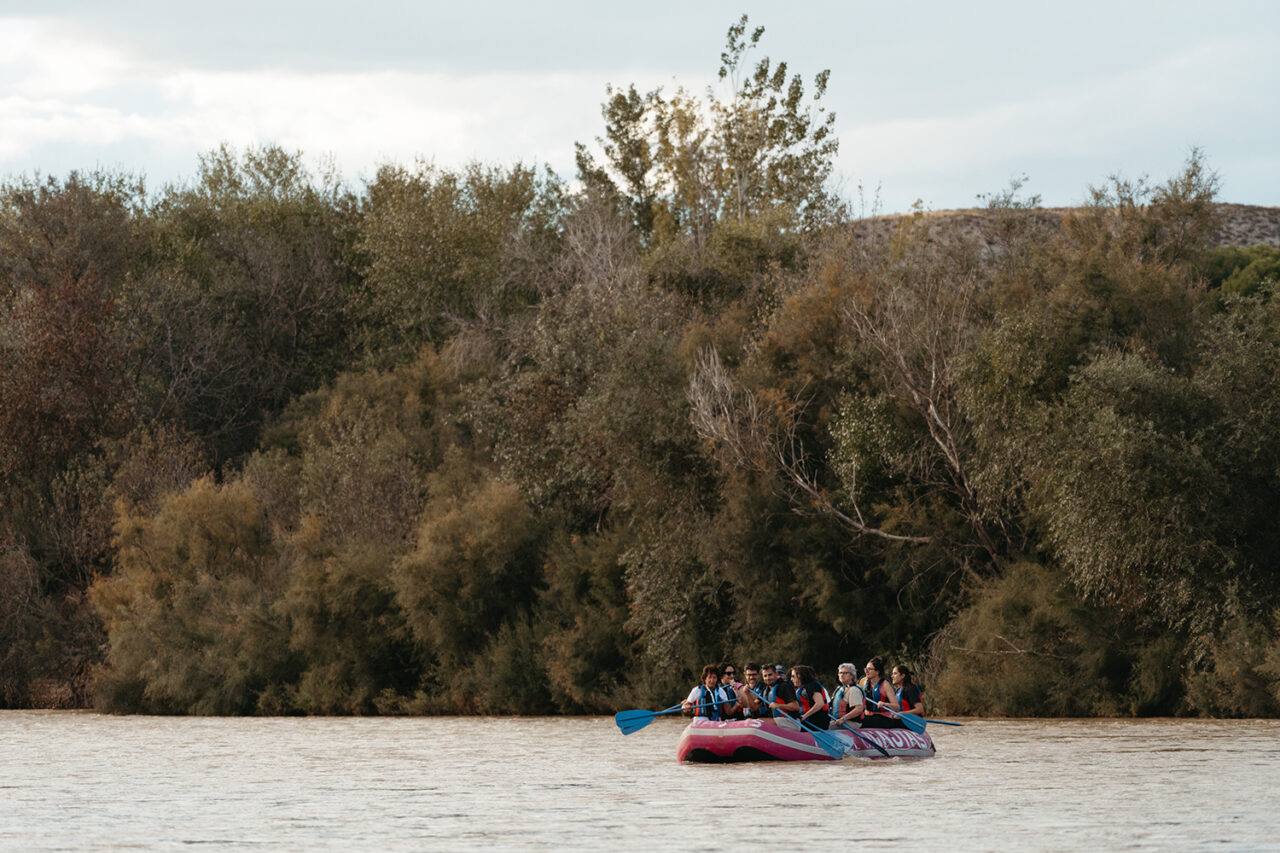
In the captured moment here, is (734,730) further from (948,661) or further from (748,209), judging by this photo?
(748,209)

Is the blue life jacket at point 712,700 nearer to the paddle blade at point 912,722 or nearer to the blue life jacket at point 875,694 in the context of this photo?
the blue life jacket at point 875,694

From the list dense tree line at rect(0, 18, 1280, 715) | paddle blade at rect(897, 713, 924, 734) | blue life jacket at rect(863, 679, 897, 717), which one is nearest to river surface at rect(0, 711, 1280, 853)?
paddle blade at rect(897, 713, 924, 734)

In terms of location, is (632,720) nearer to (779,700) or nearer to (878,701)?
(779,700)

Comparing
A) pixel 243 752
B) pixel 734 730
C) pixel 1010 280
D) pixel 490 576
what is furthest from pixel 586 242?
pixel 734 730

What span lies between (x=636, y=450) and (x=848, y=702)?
15641 millimetres

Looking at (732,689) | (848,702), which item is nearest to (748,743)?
(732,689)

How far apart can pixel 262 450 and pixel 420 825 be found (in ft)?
144

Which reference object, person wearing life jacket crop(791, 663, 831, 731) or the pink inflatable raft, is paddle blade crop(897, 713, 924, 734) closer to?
the pink inflatable raft

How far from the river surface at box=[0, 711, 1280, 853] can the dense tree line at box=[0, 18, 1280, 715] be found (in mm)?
4828

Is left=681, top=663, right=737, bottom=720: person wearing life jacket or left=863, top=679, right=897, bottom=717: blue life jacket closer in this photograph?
left=681, top=663, right=737, bottom=720: person wearing life jacket

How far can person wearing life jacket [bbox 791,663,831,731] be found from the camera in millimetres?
25500

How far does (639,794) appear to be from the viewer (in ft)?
69.4

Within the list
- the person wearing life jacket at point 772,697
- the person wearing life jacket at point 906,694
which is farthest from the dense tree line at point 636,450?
the person wearing life jacket at point 772,697

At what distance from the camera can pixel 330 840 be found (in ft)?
54.7
